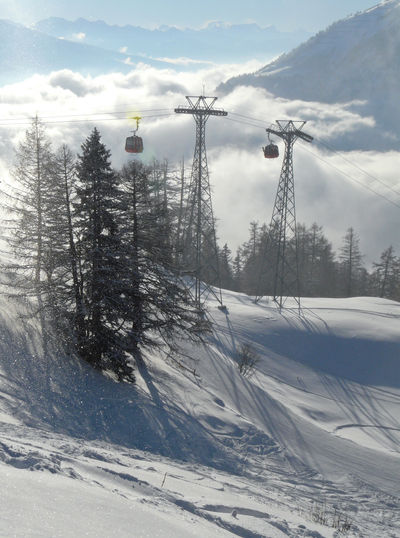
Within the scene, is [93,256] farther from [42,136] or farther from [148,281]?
[42,136]

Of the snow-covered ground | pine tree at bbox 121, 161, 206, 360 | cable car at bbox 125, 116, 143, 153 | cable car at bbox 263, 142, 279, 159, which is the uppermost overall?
cable car at bbox 263, 142, 279, 159

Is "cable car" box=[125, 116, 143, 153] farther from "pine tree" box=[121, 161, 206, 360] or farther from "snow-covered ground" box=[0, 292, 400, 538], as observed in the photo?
"snow-covered ground" box=[0, 292, 400, 538]

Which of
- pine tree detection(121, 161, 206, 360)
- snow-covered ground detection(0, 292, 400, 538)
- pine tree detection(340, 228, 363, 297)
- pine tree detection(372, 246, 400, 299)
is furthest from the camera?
pine tree detection(340, 228, 363, 297)

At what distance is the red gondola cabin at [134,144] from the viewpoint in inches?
1046

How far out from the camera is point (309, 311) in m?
31.8

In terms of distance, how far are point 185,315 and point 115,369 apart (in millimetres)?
3446

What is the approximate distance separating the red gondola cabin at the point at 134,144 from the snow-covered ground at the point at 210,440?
461 inches

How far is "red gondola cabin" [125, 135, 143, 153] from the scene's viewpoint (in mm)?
26578

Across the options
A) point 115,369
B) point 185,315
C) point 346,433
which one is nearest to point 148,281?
point 185,315

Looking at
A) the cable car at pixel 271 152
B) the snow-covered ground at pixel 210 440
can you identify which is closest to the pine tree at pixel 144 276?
the snow-covered ground at pixel 210 440

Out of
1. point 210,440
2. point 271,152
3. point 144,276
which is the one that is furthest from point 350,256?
point 210,440

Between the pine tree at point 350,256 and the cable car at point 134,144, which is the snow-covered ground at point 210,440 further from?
the pine tree at point 350,256

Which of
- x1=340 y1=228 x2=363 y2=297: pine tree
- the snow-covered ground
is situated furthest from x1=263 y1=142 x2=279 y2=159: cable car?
x1=340 y1=228 x2=363 y2=297: pine tree

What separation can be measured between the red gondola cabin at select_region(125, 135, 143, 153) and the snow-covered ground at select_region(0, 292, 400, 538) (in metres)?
11.7
